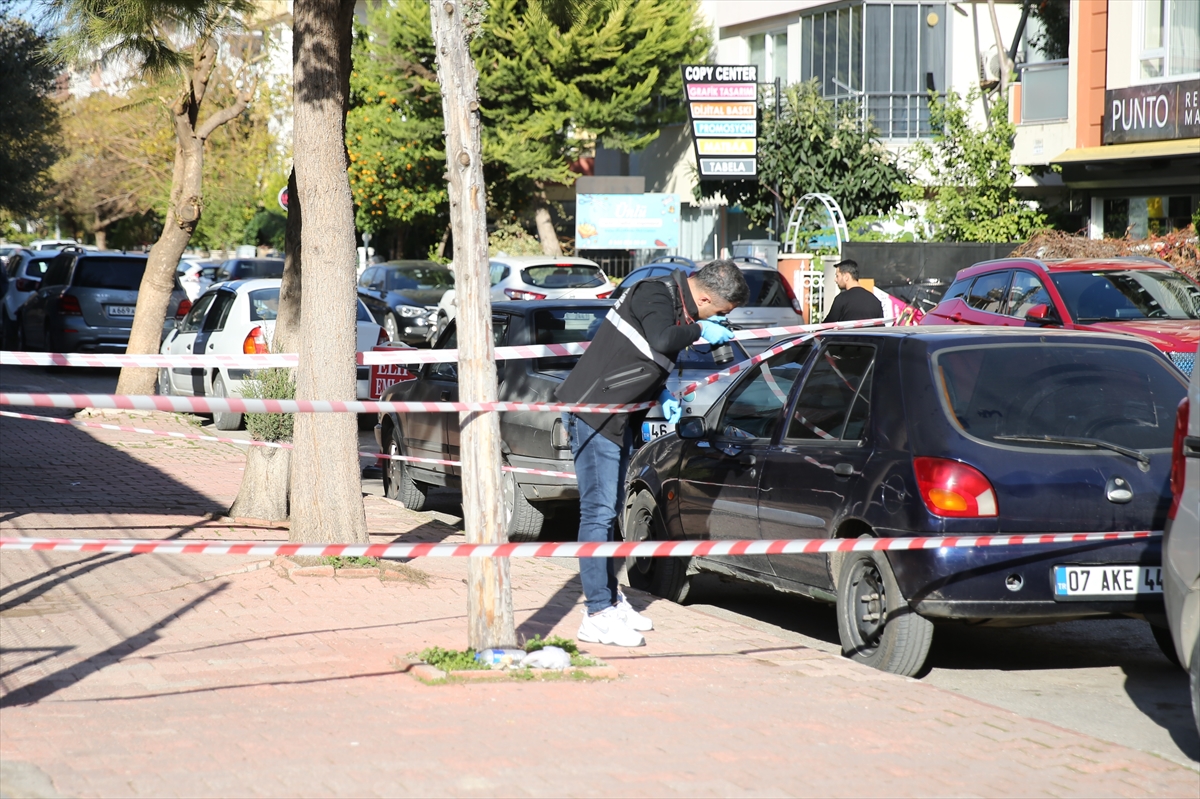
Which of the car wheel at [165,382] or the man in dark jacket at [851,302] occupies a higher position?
the man in dark jacket at [851,302]

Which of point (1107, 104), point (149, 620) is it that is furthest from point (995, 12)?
point (149, 620)

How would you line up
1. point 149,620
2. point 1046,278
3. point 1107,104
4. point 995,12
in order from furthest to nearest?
point 995,12
point 1107,104
point 1046,278
point 149,620

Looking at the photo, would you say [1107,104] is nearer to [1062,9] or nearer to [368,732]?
[1062,9]

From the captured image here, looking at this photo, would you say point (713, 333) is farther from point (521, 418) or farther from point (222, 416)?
point (222, 416)

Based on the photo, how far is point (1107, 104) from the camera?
24406 mm

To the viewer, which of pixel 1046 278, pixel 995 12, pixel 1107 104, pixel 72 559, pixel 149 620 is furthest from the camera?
pixel 995 12

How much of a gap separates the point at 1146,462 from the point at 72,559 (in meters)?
6.15

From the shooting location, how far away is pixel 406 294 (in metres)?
26.3

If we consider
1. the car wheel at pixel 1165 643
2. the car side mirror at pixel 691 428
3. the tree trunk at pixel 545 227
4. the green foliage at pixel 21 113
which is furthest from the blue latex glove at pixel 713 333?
the tree trunk at pixel 545 227

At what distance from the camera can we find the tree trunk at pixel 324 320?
8.26 meters

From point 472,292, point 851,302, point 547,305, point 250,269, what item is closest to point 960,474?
point 472,292

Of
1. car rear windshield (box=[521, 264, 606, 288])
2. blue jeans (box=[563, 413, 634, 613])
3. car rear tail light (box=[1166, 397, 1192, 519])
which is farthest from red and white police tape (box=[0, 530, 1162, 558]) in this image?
car rear windshield (box=[521, 264, 606, 288])

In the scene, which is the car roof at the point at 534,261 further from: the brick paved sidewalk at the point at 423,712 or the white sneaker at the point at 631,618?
the white sneaker at the point at 631,618

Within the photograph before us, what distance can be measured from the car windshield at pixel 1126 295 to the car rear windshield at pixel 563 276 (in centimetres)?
1162
